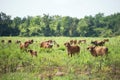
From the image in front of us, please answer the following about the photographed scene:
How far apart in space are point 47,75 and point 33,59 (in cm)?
189

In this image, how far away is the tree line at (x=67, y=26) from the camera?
46.4m

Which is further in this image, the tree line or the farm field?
the tree line

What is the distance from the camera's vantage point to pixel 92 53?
7855 millimetres

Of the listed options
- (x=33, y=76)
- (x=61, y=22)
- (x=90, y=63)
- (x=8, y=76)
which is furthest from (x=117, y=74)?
(x=61, y=22)

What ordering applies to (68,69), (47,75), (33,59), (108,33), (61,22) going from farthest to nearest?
(61,22) → (108,33) → (33,59) → (68,69) → (47,75)

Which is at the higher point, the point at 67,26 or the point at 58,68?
the point at 67,26

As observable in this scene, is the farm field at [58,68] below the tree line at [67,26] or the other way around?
below

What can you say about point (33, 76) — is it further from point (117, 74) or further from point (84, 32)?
point (84, 32)

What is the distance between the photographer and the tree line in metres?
46.4

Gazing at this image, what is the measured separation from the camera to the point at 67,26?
51031 mm

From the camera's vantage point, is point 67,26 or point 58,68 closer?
point 58,68

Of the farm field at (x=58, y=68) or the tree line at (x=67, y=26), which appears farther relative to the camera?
the tree line at (x=67, y=26)

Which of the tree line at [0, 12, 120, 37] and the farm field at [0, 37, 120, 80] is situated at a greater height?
the tree line at [0, 12, 120, 37]

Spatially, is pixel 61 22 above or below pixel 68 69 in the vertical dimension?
above
